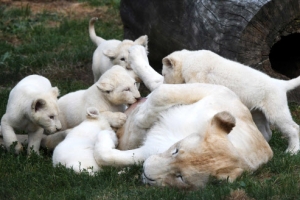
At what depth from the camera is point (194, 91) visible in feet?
22.7

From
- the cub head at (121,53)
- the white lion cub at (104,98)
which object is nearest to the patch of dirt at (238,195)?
the white lion cub at (104,98)

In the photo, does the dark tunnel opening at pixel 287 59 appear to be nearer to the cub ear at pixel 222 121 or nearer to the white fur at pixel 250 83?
the white fur at pixel 250 83

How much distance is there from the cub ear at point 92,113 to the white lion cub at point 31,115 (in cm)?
38

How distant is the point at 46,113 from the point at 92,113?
505 mm

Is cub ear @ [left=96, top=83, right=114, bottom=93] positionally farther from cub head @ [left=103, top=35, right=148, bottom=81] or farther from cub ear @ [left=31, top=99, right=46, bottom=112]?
cub head @ [left=103, top=35, right=148, bottom=81]

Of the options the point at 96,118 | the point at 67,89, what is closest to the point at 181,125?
the point at 96,118

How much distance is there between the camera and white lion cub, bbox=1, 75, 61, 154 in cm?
773

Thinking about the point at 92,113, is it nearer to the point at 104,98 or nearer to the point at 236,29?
the point at 104,98

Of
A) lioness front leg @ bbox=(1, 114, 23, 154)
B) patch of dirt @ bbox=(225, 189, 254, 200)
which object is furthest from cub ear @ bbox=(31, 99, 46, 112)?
patch of dirt @ bbox=(225, 189, 254, 200)

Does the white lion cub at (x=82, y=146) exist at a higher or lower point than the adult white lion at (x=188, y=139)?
lower

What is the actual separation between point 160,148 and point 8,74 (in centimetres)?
568

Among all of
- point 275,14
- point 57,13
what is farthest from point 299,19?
point 57,13

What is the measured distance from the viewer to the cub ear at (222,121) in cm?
591

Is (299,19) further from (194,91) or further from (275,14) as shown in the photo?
(194,91)
